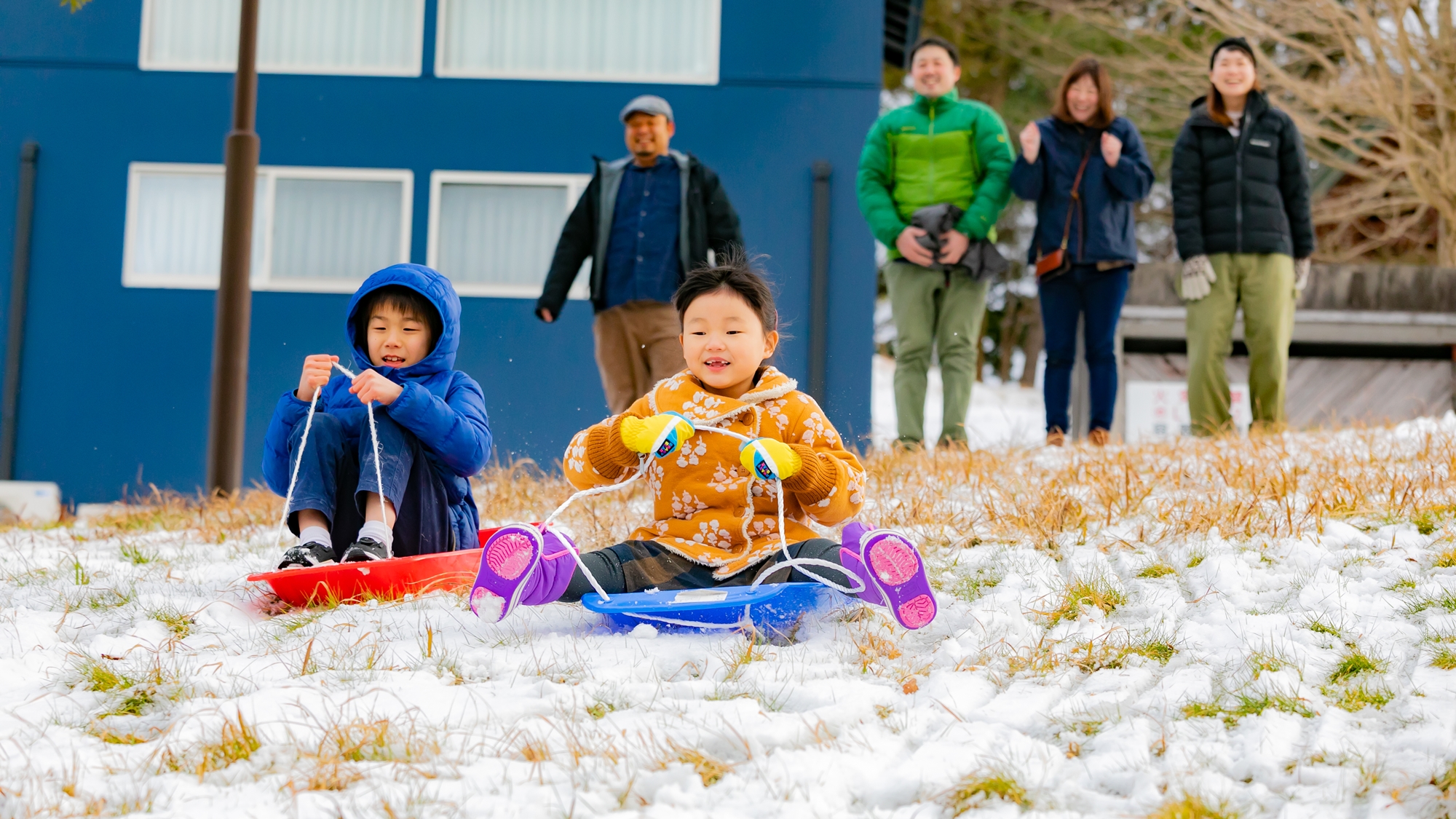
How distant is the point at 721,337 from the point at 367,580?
3.95 ft

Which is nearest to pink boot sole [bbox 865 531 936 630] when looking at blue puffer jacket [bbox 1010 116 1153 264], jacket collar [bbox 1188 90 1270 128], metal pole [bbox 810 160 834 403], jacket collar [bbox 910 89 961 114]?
blue puffer jacket [bbox 1010 116 1153 264]

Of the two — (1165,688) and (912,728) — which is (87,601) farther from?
(1165,688)

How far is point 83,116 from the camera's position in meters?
9.79

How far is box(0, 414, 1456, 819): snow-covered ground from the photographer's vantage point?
212 cm

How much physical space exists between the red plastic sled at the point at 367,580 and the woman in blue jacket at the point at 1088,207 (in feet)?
12.2

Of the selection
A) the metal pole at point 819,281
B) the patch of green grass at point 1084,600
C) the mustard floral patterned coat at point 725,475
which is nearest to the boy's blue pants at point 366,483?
the mustard floral patterned coat at point 725,475

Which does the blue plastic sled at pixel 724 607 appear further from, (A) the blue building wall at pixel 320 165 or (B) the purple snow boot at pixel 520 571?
(A) the blue building wall at pixel 320 165

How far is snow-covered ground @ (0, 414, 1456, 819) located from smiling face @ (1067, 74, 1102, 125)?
3.20 m

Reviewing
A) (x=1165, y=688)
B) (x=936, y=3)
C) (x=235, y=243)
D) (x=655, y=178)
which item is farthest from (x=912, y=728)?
(x=936, y=3)

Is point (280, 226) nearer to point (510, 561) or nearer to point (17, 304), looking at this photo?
point (17, 304)

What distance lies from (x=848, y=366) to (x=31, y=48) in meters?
7.05

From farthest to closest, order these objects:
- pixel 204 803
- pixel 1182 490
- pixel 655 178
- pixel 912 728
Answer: pixel 655 178 → pixel 1182 490 → pixel 912 728 → pixel 204 803

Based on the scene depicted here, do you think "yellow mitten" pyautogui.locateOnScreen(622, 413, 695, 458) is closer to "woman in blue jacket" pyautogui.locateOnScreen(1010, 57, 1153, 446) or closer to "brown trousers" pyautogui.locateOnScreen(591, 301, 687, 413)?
"brown trousers" pyautogui.locateOnScreen(591, 301, 687, 413)

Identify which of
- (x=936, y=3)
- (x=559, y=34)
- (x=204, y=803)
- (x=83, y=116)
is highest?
(x=936, y=3)
